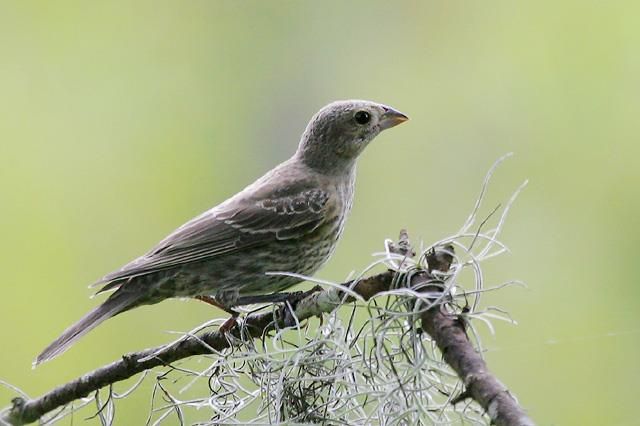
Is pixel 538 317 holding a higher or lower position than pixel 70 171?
lower

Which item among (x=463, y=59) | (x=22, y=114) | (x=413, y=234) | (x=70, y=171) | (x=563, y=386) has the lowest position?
(x=563, y=386)

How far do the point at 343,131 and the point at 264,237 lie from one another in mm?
775

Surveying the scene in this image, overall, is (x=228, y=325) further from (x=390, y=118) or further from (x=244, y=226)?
(x=390, y=118)

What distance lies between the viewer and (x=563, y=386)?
18.5 ft

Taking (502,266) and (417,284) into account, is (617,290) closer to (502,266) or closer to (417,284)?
(502,266)

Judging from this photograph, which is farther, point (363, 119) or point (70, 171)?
point (70, 171)

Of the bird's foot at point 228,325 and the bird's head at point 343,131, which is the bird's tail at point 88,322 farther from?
the bird's head at point 343,131

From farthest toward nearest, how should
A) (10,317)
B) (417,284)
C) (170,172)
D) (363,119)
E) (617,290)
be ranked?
1. (170,172)
2. (10,317)
3. (617,290)
4. (363,119)
5. (417,284)

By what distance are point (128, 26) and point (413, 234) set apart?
356 cm

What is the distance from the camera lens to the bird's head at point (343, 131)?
5340 millimetres

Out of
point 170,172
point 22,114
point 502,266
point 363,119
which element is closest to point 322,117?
point 363,119

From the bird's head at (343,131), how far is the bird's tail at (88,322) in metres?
1.35

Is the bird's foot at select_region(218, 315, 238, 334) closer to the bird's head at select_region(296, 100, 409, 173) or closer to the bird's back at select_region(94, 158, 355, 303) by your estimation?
the bird's back at select_region(94, 158, 355, 303)

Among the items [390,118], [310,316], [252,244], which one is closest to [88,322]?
[252,244]
